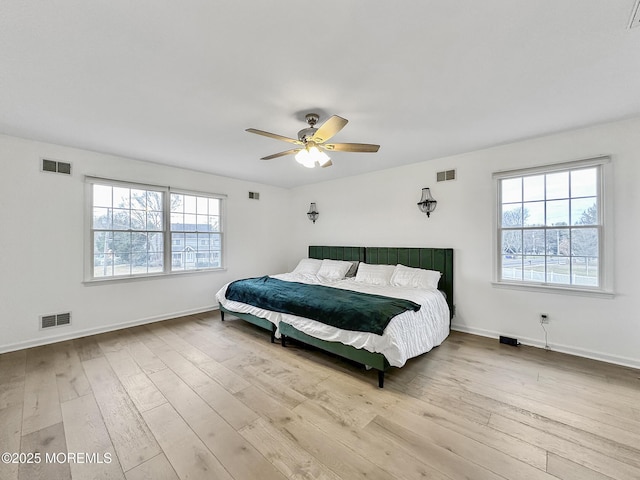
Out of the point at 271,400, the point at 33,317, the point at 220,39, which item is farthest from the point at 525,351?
the point at 33,317

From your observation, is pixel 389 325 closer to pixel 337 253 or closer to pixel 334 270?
pixel 334 270

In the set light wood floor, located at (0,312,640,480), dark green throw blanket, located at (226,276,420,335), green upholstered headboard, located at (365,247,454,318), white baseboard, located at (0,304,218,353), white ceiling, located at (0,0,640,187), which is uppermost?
white ceiling, located at (0,0,640,187)

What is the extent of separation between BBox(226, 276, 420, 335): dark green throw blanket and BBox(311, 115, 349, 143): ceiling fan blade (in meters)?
1.70

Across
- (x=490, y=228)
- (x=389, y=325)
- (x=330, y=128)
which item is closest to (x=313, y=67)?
(x=330, y=128)

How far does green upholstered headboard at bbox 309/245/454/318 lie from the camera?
3.94 meters

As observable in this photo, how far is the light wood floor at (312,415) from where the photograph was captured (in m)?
1.56

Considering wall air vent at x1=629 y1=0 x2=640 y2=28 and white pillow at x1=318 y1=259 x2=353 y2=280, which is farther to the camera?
white pillow at x1=318 y1=259 x2=353 y2=280

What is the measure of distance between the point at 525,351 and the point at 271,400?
3.03 meters

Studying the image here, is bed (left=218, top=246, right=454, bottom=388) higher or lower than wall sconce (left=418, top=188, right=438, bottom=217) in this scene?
lower

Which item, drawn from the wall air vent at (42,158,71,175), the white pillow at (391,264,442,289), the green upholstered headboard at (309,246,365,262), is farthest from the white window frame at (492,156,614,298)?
the wall air vent at (42,158,71,175)

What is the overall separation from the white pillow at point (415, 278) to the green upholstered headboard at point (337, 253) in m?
0.99

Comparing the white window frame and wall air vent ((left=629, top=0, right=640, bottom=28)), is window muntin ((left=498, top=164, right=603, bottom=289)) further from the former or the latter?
wall air vent ((left=629, top=0, right=640, bottom=28))

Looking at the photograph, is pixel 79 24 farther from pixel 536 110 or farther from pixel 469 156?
pixel 469 156

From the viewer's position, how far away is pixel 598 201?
296 centimetres
